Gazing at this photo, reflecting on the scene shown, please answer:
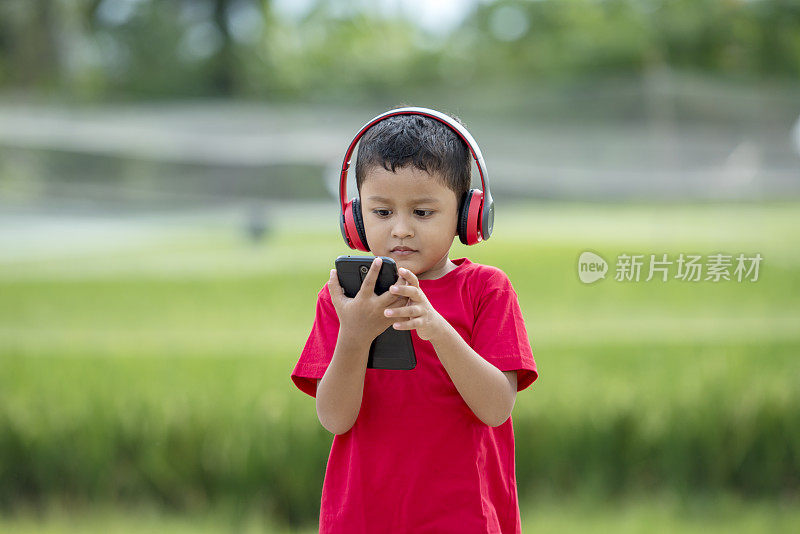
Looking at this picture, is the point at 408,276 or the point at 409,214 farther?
the point at 409,214

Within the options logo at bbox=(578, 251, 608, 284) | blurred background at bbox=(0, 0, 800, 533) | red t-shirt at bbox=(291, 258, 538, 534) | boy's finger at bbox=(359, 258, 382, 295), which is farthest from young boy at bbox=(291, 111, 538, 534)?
blurred background at bbox=(0, 0, 800, 533)

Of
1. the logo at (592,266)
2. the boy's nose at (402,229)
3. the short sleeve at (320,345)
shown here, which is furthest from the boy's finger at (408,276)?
the logo at (592,266)

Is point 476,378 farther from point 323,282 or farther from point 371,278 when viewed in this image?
point 323,282

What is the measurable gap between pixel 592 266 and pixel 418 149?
95 cm

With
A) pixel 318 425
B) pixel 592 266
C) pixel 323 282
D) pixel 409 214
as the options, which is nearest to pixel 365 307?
pixel 409 214

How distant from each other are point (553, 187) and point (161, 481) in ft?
9.07

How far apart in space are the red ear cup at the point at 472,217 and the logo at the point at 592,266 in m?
0.80

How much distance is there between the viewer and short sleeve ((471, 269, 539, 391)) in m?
1.27

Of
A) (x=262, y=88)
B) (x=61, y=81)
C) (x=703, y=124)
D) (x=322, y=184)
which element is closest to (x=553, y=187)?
(x=703, y=124)

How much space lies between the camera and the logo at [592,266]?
6.73 feet

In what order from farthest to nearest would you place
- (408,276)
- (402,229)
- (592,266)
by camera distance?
1. (592,266)
2. (402,229)
3. (408,276)

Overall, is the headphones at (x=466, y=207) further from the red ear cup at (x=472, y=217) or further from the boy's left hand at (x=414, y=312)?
the boy's left hand at (x=414, y=312)

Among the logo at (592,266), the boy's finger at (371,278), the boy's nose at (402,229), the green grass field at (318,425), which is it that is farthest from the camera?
the green grass field at (318,425)

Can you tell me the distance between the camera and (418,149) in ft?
4.12
